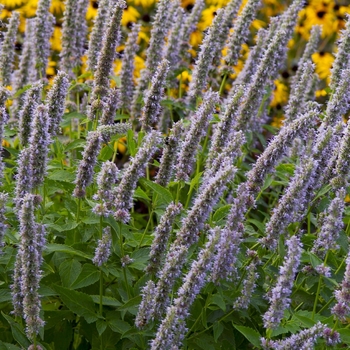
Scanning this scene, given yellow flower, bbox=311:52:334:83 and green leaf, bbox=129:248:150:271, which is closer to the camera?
green leaf, bbox=129:248:150:271

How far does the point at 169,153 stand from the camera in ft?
13.5

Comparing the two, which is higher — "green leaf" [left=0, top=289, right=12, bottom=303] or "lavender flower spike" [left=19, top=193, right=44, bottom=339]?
"lavender flower spike" [left=19, top=193, right=44, bottom=339]

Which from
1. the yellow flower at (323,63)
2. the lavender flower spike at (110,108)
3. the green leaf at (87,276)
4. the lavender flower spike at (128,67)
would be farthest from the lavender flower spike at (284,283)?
the yellow flower at (323,63)

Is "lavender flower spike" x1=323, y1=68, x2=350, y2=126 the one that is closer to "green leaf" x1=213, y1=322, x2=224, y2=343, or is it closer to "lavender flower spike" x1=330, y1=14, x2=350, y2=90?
"lavender flower spike" x1=330, y1=14, x2=350, y2=90

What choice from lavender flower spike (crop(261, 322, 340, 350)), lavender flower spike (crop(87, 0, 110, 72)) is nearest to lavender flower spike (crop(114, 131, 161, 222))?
lavender flower spike (crop(261, 322, 340, 350))

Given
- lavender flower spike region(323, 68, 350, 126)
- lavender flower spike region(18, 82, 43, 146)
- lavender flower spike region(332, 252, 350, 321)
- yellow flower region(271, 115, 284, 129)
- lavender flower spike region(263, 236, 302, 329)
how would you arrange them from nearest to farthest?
lavender flower spike region(263, 236, 302, 329)
lavender flower spike region(332, 252, 350, 321)
lavender flower spike region(18, 82, 43, 146)
lavender flower spike region(323, 68, 350, 126)
yellow flower region(271, 115, 284, 129)

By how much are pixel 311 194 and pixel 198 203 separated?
86cm

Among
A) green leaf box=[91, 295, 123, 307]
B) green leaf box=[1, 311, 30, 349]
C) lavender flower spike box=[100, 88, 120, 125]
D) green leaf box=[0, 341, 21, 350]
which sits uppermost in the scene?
lavender flower spike box=[100, 88, 120, 125]

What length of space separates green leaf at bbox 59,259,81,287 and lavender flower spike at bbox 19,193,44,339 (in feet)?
1.15

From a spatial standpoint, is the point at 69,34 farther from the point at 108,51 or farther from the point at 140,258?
the point at 140,258

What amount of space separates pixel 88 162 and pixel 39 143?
0.27 meters

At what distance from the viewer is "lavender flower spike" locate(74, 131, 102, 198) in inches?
147

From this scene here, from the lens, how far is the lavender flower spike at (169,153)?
4.05m

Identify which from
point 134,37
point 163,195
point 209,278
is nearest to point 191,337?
point 209,278
